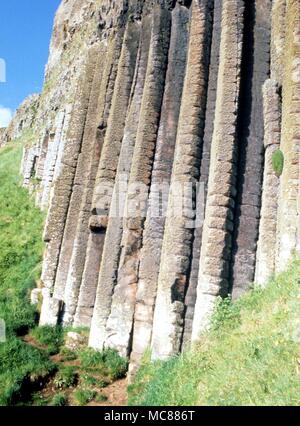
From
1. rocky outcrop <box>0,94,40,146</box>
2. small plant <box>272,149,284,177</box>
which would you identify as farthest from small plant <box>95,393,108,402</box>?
rocky outcrop <box>0,94,40,146</box>

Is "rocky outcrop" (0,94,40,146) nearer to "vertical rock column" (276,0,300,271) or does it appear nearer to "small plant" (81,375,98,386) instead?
"small plant" (81,375,98,386)

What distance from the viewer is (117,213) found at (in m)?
13.5

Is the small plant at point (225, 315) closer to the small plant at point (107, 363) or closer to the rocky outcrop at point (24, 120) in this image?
the small plant at point (107, 363)

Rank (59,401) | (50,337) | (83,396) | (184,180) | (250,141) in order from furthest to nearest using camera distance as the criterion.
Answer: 1. (50,337)
2. (184,180)
3. (250,141)
4. (83,396)
5. (59,401)

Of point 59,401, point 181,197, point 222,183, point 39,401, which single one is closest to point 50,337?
point 39,401

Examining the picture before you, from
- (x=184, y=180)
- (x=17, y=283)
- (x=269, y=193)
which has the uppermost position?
(x=184, y=180)

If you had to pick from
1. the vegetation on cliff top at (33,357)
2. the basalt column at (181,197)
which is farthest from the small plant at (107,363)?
the basalt column at (181,197)

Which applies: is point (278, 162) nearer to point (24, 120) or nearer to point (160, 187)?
point (160, 187)

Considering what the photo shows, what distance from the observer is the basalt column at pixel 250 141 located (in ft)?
33.2

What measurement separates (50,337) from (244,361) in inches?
352

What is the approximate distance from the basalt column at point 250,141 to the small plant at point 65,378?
469cm

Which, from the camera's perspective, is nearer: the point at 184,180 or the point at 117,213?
the point at 184,180

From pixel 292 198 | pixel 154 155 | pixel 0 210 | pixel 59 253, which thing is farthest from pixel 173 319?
pixel 0 210

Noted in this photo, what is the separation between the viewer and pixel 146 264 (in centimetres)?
1160
